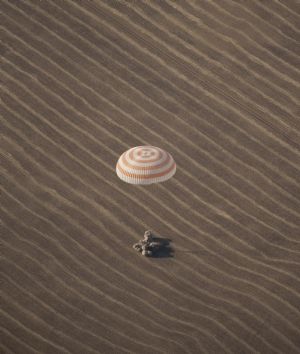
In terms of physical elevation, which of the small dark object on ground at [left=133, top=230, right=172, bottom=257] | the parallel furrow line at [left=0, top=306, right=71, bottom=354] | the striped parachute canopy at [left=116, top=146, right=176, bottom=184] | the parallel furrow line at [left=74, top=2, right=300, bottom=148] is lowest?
the parallel furrow line at [left=0, top=306, right=71, bottom=354]

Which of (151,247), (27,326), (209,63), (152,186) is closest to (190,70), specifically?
(209,63)

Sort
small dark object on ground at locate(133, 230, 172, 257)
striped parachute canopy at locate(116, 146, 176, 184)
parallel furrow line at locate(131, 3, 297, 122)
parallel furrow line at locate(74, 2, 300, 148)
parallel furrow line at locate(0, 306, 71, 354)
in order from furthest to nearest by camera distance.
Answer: parallel furrow line at locate(131, 3, 297, 122) < parallel furrow line at locate(74, 2, 300, 148) < small dark object on ground at locate(133, 230, 172, 257) < striped parachute canopy at locate(116, 146, 176, 184) < parallel furrow line at locate(0, 306, 71, 354)

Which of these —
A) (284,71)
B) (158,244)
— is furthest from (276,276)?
(284,71)

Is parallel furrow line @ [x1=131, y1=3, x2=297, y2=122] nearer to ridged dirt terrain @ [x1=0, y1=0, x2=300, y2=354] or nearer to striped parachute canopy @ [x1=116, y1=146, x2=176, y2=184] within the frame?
ridged dirt terrain @ [x1=0, y1=0, x2=300, y2=354]

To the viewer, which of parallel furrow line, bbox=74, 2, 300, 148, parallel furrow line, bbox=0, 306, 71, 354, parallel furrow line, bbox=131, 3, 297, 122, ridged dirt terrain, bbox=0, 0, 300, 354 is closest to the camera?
parallel furrow line, bbox=0, 306, 71, 354

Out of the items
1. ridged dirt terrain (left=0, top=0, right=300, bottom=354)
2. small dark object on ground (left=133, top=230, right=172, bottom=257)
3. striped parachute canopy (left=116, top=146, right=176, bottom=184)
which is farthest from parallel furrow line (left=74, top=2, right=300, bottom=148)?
small dark object on ground (left=133, top=230, right=172, bottom=257)

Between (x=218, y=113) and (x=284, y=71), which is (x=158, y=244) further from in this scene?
(x=284, y=71)

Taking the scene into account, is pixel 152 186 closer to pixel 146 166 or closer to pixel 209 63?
pixel 146 166
